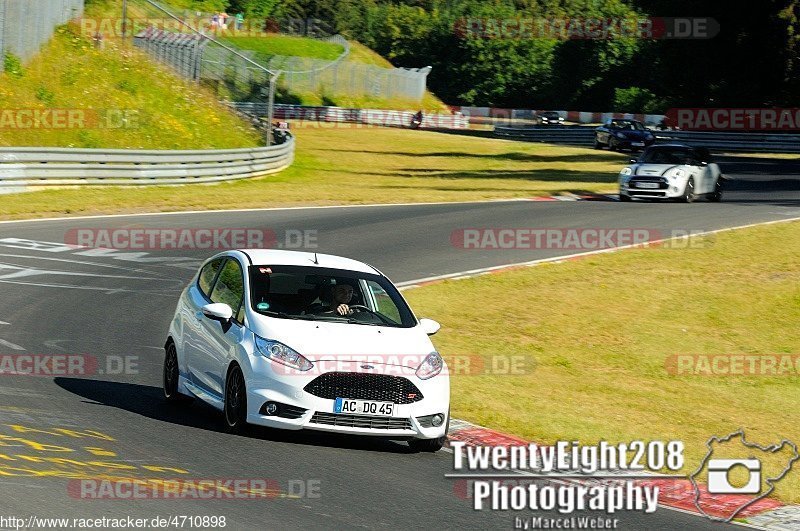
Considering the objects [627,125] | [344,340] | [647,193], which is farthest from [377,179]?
[344,340]

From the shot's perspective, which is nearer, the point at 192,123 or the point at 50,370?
the point at 50,370

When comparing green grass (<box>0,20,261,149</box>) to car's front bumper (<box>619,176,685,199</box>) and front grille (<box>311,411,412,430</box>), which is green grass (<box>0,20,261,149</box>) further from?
front grille (<box>311,411,412,430</box>)

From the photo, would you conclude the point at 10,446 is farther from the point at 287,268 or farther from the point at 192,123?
the point at 192,123

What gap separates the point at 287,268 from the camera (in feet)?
37.6

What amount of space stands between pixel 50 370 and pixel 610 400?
20.6ft

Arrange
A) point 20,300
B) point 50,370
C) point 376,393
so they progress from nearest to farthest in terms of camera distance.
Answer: point 376,393 → point 50,370 → point 20,300

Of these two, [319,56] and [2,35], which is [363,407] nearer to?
[2,35]

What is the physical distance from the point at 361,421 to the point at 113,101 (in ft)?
107

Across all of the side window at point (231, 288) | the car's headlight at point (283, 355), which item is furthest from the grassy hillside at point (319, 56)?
the car's headlight at point (283, 355)

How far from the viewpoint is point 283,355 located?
1017 centimetres

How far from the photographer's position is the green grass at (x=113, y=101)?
123 ft

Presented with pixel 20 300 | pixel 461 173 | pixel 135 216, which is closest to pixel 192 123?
pixel 461 173

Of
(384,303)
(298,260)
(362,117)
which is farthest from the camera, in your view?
(362,117)

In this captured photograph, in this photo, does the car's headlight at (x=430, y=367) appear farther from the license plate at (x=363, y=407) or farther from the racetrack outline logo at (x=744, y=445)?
the racetrack outline logo at (x=744, y=445)
